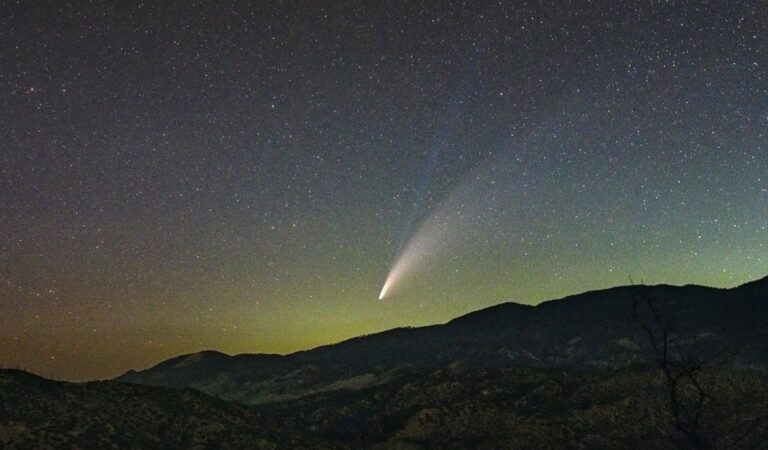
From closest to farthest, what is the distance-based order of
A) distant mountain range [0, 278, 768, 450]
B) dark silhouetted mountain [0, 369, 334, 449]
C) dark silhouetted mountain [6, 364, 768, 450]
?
1. dark silhouetted mountain [0, 369, 334, 449]
2. dark silhouetted mountain [6, 364, 768, 450]
3. distant mountain range [0, 278, 768, 450]

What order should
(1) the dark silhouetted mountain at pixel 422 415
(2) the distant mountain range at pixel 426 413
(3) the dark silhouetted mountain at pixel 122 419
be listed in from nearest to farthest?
1. (3) the dark silhouetted mountain at pixel 122 419
2. (1) the dark silhouetted mountain at pixel 422 415
3. (2) the distant mountain range at pixel 426 413

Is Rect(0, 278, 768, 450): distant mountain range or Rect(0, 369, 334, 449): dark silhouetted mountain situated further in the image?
Rect(0, 278, 768, 450): distant mountain range

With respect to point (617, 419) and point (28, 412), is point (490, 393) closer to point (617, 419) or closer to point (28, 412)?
point (617, 419)

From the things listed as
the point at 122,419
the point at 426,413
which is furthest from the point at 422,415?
the point at 122,419

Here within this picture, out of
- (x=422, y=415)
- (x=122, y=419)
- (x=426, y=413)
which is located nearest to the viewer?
(x=122, y=419)

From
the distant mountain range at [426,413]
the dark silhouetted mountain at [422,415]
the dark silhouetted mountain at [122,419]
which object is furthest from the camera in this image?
the distant mountain range at [426,413]

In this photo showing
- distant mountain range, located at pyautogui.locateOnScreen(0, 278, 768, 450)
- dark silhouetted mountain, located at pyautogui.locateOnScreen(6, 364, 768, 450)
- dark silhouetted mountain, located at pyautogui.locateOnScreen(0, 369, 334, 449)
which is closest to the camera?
dark silhouetted mountain, located at pyautogui.locateOnScreen(0, 369, 334, 449)

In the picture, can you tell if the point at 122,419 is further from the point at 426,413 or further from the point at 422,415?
the point at 426,413

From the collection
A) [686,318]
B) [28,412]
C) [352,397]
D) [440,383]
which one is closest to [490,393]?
[440,383]

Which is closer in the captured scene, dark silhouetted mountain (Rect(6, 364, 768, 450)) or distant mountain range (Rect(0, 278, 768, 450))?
dark silhouetted mountain (Rect(6, 364, 768, 450))

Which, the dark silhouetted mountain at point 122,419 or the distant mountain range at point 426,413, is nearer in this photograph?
the dark silhouetted mountain at point 122,419

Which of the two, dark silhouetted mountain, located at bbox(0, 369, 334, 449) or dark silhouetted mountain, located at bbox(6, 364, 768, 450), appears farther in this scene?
dark silhouetted mountain, located at bbox(6, 364, 768, 450)
